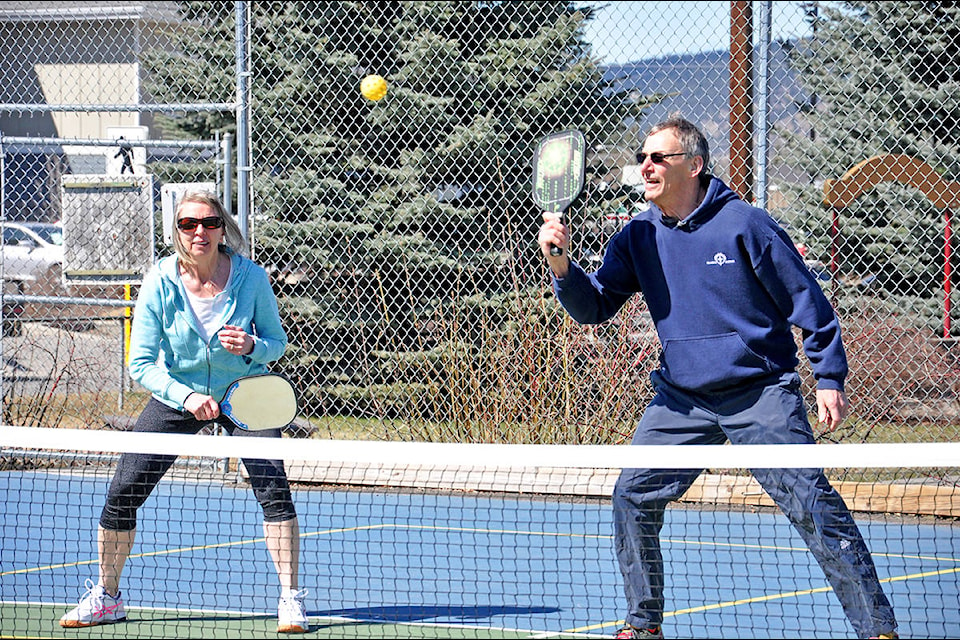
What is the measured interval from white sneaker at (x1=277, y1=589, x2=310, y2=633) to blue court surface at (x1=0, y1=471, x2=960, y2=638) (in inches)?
2.2

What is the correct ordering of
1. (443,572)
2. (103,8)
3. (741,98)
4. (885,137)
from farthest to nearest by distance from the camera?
1. (103,8)
2. (885,137)
3. (741,98)
4. (443,572)

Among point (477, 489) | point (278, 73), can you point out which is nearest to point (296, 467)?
point (477, 489)

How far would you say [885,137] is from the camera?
11164 mm

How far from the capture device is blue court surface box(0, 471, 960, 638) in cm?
499

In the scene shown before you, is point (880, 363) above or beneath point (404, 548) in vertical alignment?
above

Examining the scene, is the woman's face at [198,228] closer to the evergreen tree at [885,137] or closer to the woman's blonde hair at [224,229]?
the woman's blonde hair at [224,229]

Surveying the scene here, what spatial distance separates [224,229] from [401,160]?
19.2 ft

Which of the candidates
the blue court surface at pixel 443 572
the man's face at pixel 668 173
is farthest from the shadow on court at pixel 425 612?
the man's face at pixel 668 173

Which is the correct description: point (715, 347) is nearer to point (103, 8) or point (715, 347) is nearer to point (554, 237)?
point (554, 237)

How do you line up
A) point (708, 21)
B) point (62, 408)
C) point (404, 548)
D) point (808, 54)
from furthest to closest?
point (808, 54)
point (62, 408)
point (708, 21)
point (404, 548)

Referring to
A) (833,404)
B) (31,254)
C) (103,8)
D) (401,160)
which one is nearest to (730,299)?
(833,404)

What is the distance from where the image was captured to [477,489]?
310 inches

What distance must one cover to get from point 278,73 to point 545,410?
4786 millimetres

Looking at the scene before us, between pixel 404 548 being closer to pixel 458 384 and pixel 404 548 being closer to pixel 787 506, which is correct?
pixel 458 384
